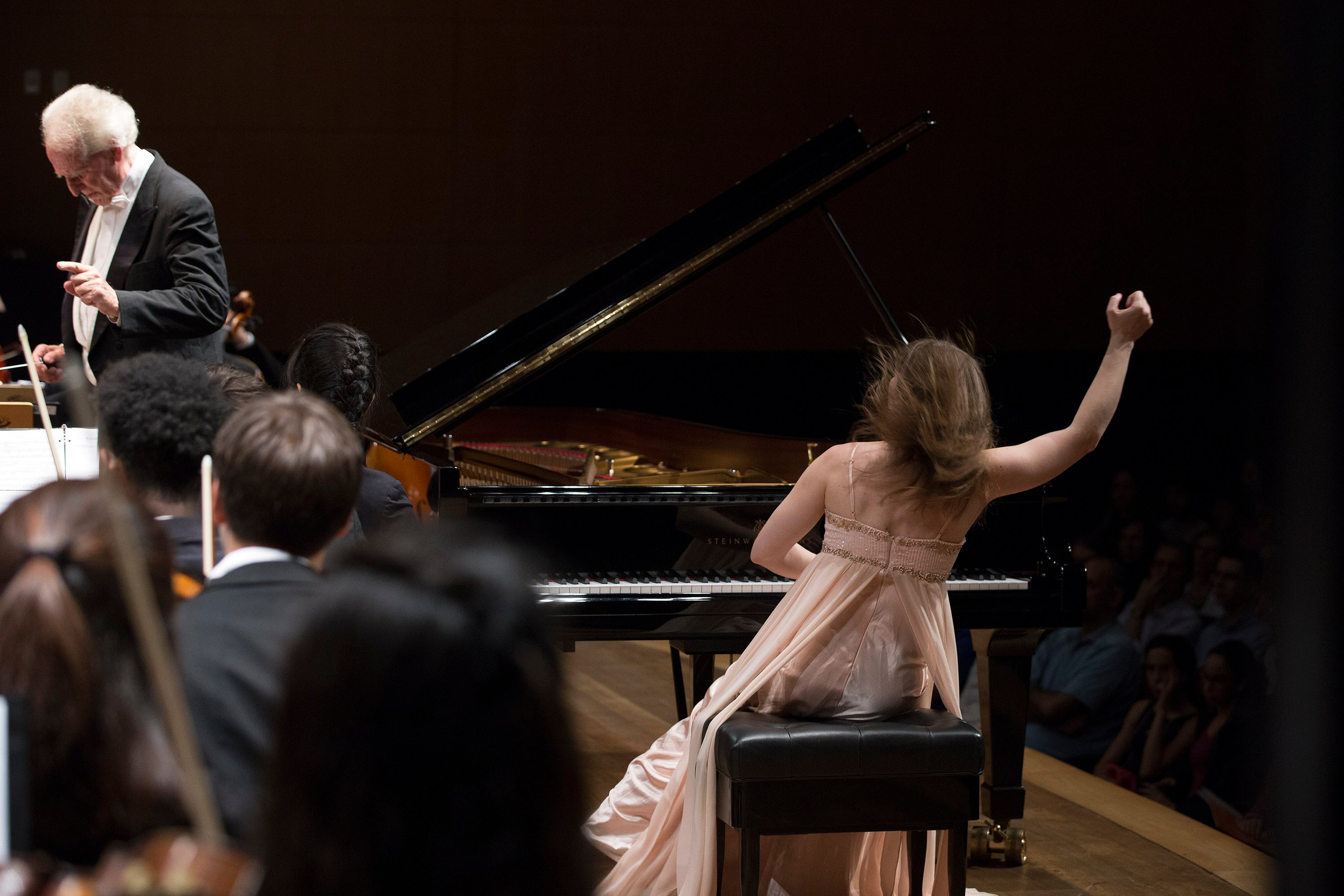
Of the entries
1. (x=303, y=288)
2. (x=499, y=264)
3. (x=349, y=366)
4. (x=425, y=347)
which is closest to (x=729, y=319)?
(x=499, y=264)

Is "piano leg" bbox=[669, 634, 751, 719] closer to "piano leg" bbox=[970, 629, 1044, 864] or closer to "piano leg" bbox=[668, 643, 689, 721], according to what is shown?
"piano leg" bbox=[668, 643, 689, 721]

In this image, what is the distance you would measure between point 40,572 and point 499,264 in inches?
226

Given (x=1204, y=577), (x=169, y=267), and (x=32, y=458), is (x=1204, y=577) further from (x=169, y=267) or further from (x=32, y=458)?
(x=32, y=458)

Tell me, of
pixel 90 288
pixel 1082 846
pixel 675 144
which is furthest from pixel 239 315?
pixel 1082 846

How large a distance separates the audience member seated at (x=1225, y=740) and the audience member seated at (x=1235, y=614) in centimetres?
10

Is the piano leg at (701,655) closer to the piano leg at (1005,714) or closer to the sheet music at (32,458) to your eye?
the piano leg at (1005,714)

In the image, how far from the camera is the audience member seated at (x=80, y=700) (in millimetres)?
985

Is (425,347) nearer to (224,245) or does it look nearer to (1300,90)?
(224,245)

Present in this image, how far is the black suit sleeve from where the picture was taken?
2805 millimetres

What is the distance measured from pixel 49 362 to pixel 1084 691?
3446 mm

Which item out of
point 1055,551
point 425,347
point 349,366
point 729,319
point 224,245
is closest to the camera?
point 349,366

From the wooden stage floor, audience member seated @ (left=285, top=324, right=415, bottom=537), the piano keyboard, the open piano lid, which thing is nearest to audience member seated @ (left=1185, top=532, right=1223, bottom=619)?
the wooden stage floor

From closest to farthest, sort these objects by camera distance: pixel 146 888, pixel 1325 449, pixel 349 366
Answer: pixel 1325 449 < pixel 146 888 < pixel 349 366

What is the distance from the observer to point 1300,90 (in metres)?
0.40
